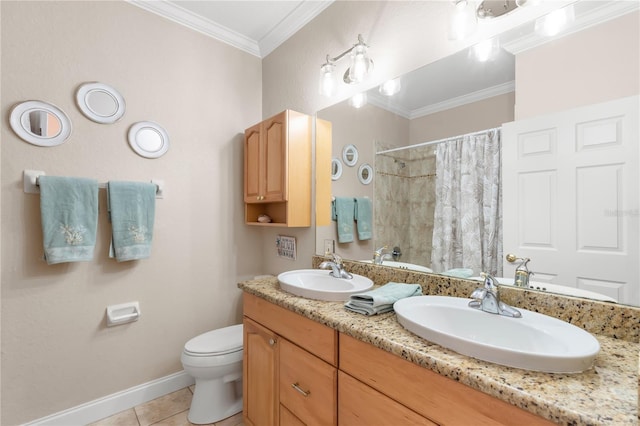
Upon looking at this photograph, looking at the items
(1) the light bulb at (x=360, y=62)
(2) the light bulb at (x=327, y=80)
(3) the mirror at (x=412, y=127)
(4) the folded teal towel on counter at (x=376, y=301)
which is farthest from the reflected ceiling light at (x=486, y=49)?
(4) the folded teal towel on counter at (x=376, y=301)

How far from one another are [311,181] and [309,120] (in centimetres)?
42

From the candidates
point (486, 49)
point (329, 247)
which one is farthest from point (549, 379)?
point (329, 247)

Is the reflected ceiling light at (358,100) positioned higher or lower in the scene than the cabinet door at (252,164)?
higher

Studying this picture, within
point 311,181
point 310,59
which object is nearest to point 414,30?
point 310,59

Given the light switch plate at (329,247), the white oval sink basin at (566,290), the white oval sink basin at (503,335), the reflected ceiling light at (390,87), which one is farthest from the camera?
the light switch plate at (329,247)

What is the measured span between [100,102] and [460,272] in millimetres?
2264

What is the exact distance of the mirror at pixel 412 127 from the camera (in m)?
1.15

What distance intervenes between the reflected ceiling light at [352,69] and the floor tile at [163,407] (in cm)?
227

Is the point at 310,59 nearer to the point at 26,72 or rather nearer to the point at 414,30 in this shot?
the point at 414,30

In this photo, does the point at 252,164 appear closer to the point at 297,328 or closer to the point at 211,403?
the point at 297,328

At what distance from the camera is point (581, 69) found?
0.94 metres

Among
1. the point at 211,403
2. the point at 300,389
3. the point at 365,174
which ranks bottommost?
the point at 211,403

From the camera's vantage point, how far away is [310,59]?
6.55 ft

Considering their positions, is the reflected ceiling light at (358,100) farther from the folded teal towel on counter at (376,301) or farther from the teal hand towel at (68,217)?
the teal hand towel at (68,217)
